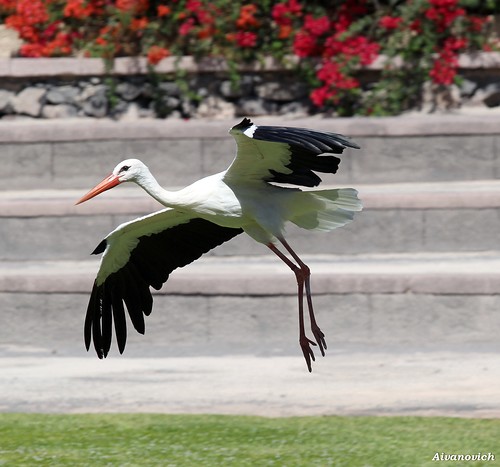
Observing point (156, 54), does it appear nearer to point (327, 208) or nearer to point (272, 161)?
point (327, 208)

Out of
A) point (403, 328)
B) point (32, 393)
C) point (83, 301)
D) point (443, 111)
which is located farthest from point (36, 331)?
point (443, 111)

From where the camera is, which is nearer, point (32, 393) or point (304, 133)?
point (304, 133)

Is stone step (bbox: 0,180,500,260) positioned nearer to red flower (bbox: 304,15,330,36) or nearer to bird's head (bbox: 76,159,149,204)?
red flower (bbox: 304,15,330,36)

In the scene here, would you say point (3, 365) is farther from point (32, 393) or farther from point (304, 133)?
point (304, 133)

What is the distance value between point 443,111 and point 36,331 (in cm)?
534

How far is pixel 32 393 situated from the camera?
9.74 meters

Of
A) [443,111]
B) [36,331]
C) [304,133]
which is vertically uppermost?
[304,133]

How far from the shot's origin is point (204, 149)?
14.0m

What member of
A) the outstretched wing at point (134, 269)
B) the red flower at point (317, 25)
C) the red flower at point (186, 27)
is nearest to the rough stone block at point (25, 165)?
the red flower at point (186, 27)

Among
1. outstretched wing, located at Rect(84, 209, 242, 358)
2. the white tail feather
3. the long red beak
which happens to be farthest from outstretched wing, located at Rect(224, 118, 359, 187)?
outstretched wing, located at Rect(84, 209, 242, 358)

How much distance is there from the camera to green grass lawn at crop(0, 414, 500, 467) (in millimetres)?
7629

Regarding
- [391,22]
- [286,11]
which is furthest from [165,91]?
[391,22]

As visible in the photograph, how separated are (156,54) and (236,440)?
754 cm

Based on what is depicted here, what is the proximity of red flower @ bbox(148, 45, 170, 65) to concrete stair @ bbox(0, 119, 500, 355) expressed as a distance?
109 centimetres
